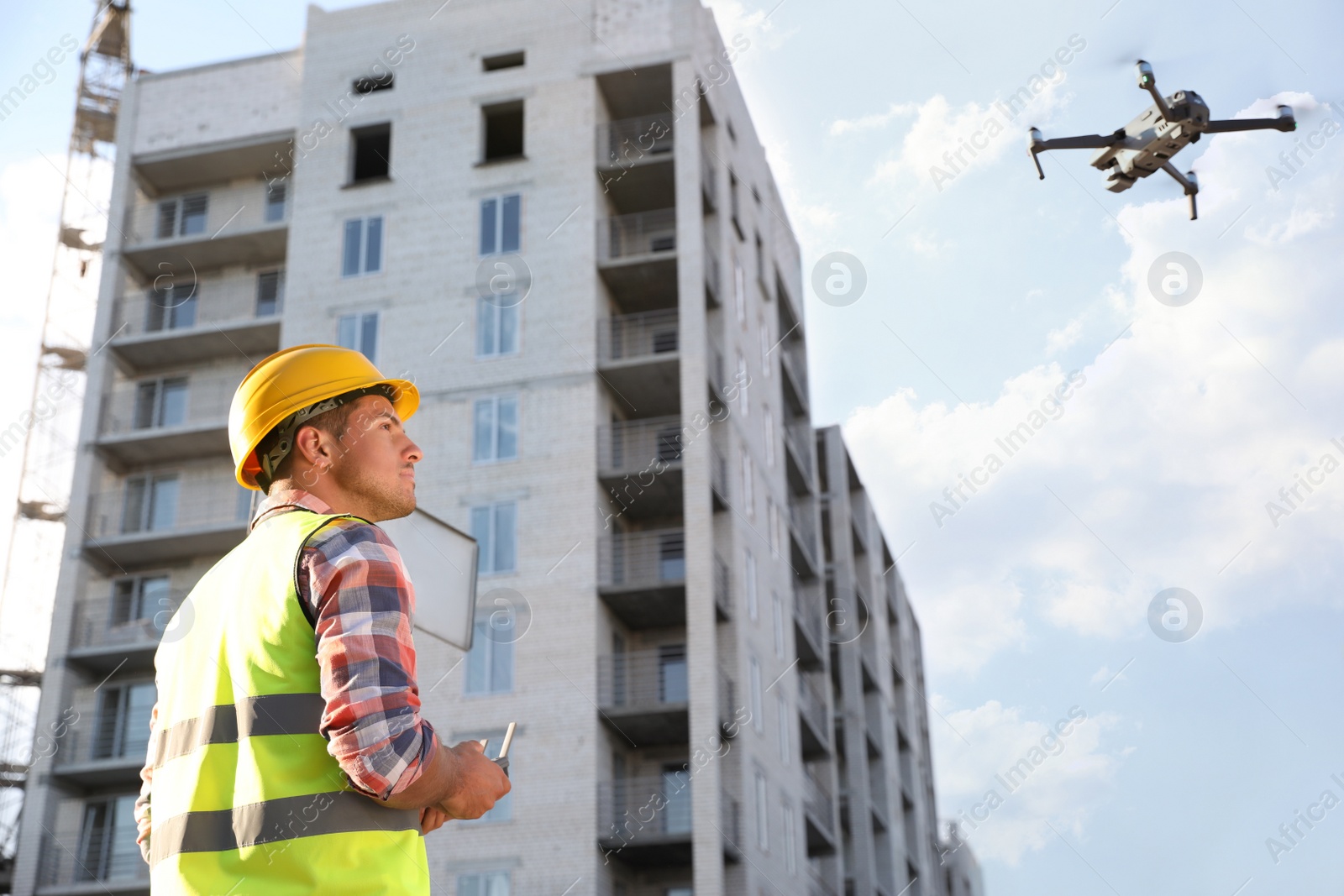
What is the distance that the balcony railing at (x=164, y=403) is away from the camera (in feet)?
138

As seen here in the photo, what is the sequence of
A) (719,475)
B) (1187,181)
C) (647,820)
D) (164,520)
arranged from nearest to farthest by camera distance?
(1187,181), (647,820), (719,475), (164,520)

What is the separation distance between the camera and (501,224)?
1581 inches

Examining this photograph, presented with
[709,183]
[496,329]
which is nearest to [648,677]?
[496,329]

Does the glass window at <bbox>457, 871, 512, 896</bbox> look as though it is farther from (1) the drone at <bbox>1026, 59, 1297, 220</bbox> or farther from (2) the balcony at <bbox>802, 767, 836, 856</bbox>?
(1) the drone at <bbox>1026, 59, 1297, 220</bbox>

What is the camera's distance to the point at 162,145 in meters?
44.5

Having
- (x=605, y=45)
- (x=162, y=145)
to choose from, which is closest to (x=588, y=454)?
(x=605, y=45)

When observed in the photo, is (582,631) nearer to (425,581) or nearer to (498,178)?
(498,178)

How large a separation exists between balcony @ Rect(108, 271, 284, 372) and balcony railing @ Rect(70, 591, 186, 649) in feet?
23.1

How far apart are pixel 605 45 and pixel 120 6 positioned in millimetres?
30514

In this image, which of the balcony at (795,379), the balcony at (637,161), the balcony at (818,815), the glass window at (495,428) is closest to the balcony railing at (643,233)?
the balcony at (637,161)

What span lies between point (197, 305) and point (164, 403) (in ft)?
10.3

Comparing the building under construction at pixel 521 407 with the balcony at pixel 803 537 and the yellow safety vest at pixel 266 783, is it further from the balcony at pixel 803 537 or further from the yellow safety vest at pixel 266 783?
the yellow safety vest at pixel 266 783

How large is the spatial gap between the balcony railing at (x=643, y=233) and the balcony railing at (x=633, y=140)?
161 cm

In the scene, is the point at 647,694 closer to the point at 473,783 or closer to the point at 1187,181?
the point at 1187,181
